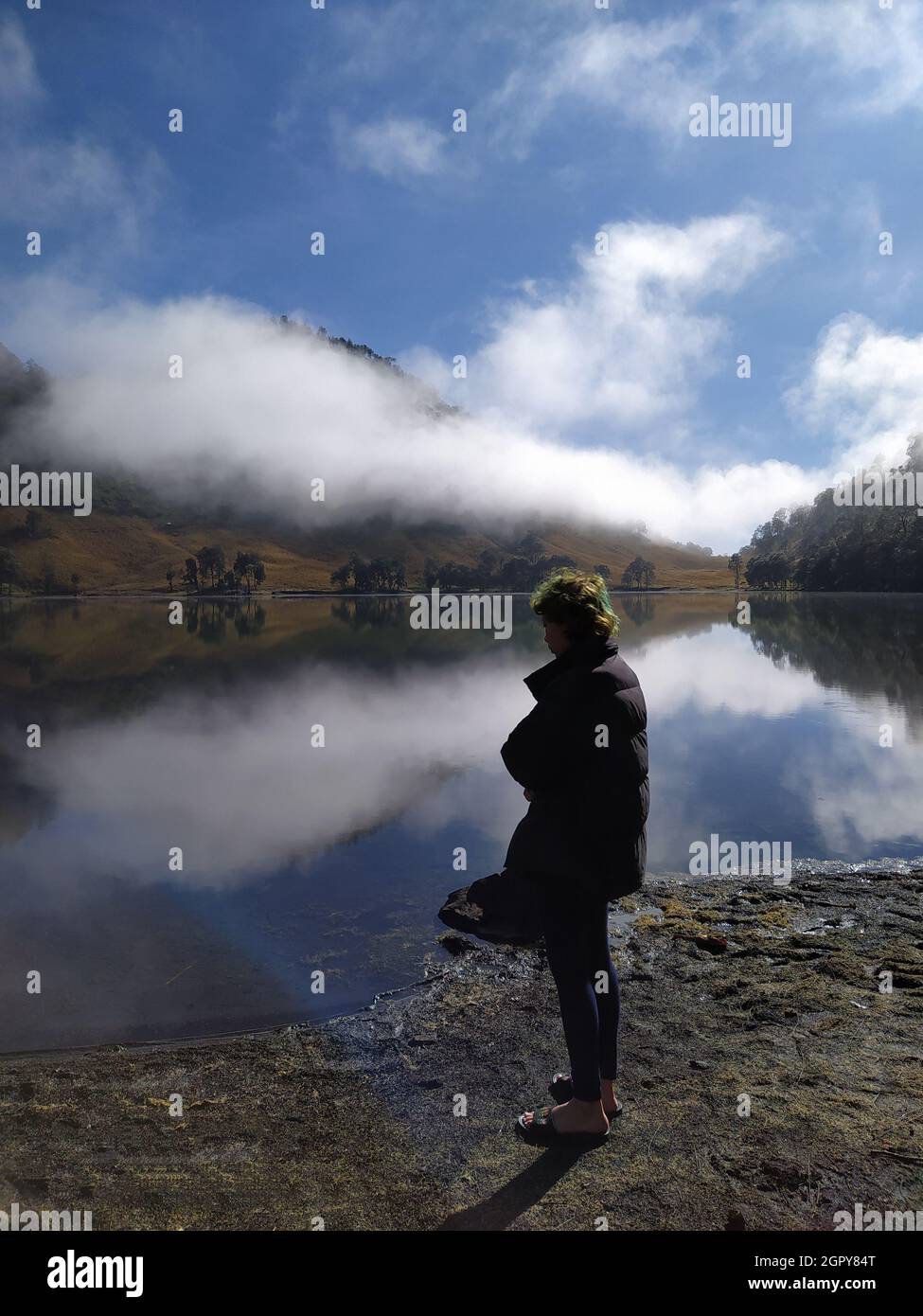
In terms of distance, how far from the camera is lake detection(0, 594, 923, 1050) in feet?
27.8

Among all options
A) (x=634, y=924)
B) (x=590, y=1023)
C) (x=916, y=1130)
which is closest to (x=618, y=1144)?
(x=590, y=1023)

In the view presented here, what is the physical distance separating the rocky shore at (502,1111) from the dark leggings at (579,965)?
505mm

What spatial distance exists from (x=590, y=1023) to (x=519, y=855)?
119cm

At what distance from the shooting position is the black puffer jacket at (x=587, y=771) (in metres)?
4.78

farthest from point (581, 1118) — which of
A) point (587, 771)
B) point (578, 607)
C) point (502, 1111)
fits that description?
point (578, 607)

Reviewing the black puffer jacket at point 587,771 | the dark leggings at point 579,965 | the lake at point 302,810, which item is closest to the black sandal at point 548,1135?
the dark leggings at point 579,965

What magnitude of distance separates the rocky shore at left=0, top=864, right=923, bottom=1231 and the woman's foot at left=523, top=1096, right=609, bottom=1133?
5.7 inches

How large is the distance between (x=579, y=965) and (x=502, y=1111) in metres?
1.30

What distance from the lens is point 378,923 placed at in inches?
388
